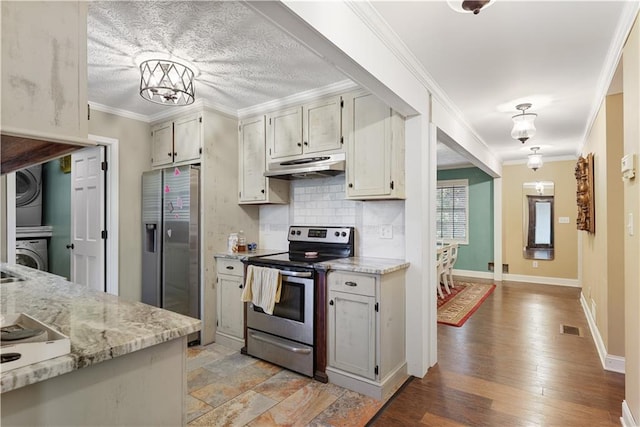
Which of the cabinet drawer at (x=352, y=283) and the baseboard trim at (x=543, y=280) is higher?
the cabinet drawer at (x=352, y=283)

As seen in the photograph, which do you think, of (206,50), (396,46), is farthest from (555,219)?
(206,50)

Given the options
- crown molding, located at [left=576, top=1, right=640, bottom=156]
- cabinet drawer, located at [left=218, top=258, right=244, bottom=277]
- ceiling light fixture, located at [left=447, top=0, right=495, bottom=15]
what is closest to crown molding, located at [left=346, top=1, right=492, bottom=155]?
ceiling light fixture, located at [left=447, top=0, right=495, bottom=15]

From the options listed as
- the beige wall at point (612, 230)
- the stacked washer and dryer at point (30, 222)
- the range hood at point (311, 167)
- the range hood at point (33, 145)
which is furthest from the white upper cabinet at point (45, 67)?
the stacked washer and dryer at point (30, 222)

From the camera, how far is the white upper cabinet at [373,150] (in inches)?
107

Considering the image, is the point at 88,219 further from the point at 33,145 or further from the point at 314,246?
the point at 33,145

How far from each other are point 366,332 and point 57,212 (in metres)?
5.02

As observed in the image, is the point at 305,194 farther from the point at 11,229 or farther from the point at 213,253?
the point at 11,229

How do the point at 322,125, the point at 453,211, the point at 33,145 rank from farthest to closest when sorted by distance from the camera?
the point at 453,211, the point at 322,125, the point at 33,145

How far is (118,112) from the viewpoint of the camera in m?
3.62

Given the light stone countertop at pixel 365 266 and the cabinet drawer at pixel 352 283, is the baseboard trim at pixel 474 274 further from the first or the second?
the cabinet drawer at pixel 352 283

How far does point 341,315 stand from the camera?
2.54 meters

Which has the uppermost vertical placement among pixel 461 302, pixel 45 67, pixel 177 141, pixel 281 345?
pixel 177 141

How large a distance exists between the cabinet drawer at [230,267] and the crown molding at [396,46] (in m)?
2.21

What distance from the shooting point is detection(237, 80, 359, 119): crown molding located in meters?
2.93
